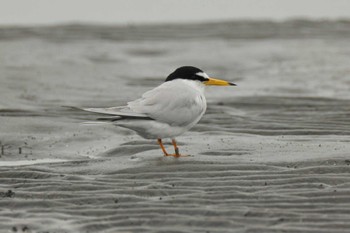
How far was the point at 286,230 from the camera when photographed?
5805 mm

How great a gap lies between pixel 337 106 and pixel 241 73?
13.9 ft

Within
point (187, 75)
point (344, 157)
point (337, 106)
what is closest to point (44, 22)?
point (337, 106)

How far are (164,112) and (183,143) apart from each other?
39.1 inches

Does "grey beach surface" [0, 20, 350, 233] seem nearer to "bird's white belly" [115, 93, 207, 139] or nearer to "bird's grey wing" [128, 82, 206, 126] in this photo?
"bird's white belly" [115, 93, 207, 139]

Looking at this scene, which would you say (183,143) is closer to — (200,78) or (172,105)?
(200,78)

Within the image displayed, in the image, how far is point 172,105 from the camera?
8422mm

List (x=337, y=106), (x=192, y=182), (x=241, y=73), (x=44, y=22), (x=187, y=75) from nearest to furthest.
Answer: (x=192, y=182) < (x=187, y=75) < (x=337, y=106) < (x=241, y=73) < (x=44, y=22)

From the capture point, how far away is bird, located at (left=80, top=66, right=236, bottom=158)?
8.23 m

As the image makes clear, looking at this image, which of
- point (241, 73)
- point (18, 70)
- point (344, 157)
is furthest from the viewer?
point (241, 73)

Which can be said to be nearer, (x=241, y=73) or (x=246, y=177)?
(x=246, y=177)

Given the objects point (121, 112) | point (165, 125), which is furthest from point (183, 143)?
point (121, 112)

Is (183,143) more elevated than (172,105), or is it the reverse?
(172,105)

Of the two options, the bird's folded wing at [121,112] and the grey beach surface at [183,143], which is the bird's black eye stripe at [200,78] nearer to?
the grey beach surface at [183,143]

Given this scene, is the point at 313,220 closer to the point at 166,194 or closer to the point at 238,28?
the point at 166,194
